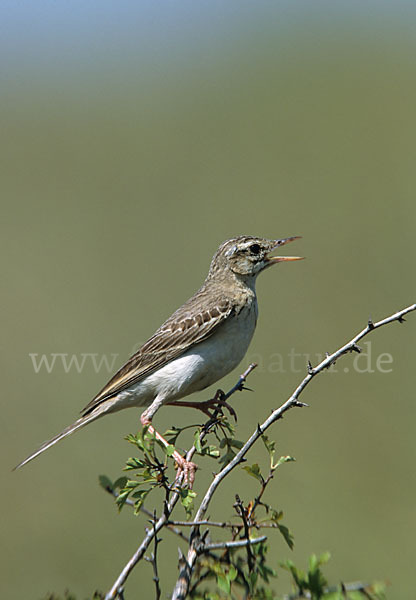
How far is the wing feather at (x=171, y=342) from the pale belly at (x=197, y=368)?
0.20 feet

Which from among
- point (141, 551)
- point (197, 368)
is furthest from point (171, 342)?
point (141, 551)

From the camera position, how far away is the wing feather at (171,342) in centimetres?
636

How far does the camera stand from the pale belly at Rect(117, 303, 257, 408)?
6188mm

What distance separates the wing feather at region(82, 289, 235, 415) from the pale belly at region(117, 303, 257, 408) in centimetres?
6

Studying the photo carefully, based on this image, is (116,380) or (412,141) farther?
(412,141)

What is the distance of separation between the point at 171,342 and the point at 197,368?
0.43 meters

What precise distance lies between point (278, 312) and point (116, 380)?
681cm


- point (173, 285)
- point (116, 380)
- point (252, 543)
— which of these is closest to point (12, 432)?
point (173, 285)

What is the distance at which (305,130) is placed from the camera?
21.2 meters

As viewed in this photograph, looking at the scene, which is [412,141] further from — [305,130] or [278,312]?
[278,312]

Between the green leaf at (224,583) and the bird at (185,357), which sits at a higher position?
the bird at (185,357)

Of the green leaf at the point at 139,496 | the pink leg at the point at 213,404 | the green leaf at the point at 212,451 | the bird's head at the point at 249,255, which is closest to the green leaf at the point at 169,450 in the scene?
the green leaf at the point at 212,451

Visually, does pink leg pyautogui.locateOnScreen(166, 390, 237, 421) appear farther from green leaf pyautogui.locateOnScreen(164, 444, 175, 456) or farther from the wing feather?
green leaf pyautogui.locateOnScreen(164, 444, 175, 456)

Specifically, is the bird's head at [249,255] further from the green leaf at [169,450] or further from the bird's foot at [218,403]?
the green leaf at [169,450]
